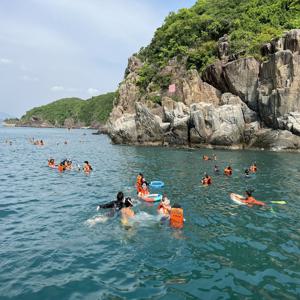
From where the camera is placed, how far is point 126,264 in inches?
539

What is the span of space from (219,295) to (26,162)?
40.2 meters

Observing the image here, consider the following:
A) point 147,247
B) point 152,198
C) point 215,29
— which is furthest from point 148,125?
point 147,247

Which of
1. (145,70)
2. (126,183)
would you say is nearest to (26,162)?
(126,183)

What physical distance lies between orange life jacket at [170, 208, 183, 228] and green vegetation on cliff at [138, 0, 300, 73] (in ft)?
173

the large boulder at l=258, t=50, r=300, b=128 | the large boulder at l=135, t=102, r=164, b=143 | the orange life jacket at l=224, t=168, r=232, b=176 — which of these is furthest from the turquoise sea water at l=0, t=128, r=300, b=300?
the large boulder at l=135, t=102, r=164, b=143

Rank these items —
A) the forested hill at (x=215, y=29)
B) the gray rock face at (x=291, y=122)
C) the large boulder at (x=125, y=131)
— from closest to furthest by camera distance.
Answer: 1. the gray rock face at (x=291, y=122)
2. the forested hill at (x=215, y=29)
3. the large boulder at (x=125, y=131)

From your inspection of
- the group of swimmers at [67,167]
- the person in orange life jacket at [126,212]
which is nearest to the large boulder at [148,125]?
the group of swimmers at [67,167]

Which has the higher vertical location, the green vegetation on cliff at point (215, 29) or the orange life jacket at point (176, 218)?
the green vegetation on cliff at point (215, 29)

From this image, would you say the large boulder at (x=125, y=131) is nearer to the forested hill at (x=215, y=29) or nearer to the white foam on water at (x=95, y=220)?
the forested hill at (x=215, y=29)

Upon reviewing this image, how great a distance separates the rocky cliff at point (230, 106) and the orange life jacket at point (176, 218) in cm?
4222

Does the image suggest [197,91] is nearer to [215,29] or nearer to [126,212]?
[215,29]

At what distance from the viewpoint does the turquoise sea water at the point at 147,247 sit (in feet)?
38.7

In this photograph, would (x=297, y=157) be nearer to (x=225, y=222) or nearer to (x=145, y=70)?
(x=225, y=222)

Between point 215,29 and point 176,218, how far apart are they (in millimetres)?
69755
